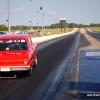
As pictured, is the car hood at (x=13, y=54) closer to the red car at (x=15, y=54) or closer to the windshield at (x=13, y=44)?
the red car at (x=15, y=54)

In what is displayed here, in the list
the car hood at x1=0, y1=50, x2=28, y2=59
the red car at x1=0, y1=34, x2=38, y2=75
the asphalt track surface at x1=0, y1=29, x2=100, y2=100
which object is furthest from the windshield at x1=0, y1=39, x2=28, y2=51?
Answer: the asphalt track surface at x1=0, y1=29, x2=100, y2=100

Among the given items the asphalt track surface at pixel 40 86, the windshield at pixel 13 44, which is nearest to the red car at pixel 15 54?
the windshield at pixel 13 44

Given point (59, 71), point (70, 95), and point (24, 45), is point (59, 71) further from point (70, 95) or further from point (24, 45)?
point (70, 95)

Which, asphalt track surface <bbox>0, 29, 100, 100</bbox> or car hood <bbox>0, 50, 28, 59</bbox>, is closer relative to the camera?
asphalt track surface <bbox>0, 29, 100, 100</bbox>

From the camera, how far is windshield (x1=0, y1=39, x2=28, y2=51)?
11.4 m

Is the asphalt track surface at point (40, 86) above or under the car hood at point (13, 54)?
under

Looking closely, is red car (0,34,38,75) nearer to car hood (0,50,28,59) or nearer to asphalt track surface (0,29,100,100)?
car hood (0,50,28,59)

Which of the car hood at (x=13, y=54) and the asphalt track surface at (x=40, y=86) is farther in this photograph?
the car hood at (x=13, y=54)

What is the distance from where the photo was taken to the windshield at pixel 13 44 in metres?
11.4

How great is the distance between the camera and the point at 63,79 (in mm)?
10156

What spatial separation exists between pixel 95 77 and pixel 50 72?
229 cm

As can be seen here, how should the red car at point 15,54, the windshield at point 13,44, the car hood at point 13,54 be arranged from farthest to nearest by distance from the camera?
the windshield at point 13,44 < the car hood at point 13,54 < the red car at point 15,54

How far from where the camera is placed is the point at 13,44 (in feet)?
37.9

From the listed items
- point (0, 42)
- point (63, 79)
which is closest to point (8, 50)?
point (0, 42)
